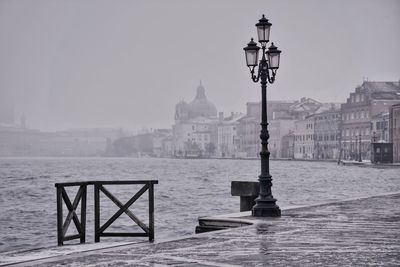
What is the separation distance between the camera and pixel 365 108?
397 feet

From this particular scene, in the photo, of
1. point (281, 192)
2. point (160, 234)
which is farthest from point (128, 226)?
point (281, 192)

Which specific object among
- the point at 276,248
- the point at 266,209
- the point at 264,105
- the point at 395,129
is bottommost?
the point at 276,248

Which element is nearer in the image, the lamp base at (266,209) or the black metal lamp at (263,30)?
the lamp base at (266,209)

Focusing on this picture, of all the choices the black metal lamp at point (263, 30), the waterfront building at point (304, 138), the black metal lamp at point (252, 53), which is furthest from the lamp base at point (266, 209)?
the waterfront building at point (304, 138)

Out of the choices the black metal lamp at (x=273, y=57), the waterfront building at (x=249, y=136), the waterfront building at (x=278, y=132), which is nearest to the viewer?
the black metal lamp at (x=273, y=57)

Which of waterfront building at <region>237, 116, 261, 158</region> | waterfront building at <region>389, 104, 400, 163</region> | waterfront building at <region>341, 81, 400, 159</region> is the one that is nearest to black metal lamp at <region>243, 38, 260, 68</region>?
waterfront building at <region>389, 104, 400, 163</region>

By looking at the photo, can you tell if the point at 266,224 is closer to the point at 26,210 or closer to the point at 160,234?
the point at 160,234

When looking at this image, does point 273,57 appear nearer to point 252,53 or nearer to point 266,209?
point 252,53

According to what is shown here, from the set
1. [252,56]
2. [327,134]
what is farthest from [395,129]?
[252,56]

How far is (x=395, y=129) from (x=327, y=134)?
3335 centimetres

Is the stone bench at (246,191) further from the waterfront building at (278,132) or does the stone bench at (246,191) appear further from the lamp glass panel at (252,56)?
the waterfront building at (278,132)

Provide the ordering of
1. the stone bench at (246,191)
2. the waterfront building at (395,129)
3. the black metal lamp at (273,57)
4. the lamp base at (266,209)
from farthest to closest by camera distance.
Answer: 1. the waterfront building at (395,129)
2. the stone bench at (246,191)
3. the black metal lamp at (273,57)
4. the lamp base at (266,209)

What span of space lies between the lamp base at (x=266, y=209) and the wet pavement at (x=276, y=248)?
1.68 feet

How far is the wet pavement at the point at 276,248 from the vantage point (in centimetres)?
911
